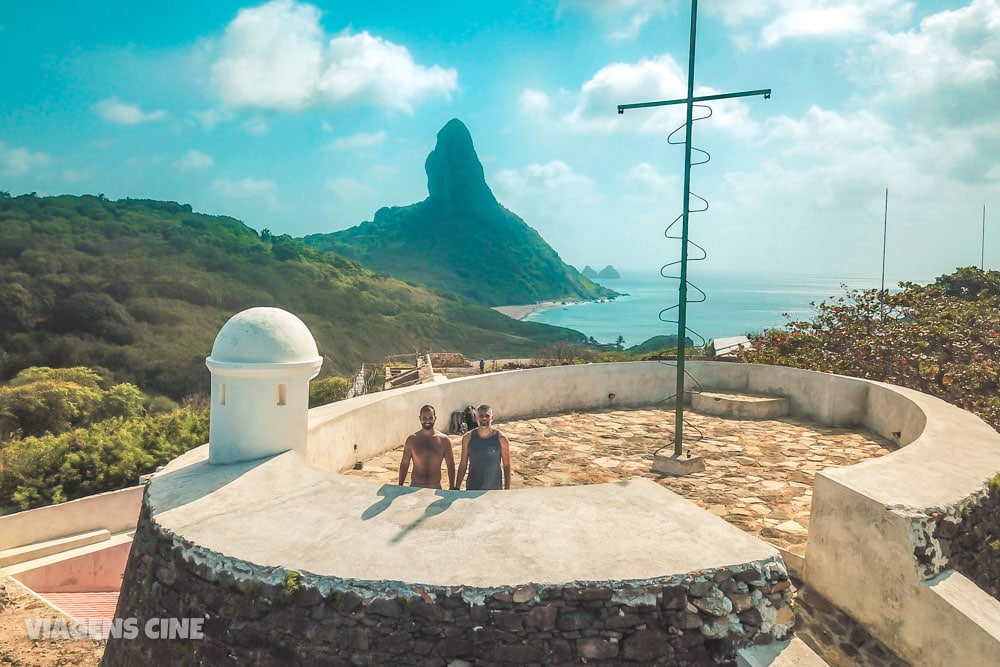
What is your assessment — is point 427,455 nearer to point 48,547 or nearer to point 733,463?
point 733,463

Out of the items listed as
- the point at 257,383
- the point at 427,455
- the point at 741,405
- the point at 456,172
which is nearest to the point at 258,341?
the point at 257,383

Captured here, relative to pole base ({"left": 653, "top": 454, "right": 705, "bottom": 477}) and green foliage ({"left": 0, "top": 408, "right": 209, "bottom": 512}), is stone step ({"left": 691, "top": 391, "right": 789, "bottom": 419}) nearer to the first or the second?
pole base ({"left": 653, "top": 454, "right": 705, "bottom": 477})

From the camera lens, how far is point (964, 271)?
2189 centimetres

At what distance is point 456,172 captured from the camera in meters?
116

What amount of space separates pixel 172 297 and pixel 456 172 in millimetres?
73206

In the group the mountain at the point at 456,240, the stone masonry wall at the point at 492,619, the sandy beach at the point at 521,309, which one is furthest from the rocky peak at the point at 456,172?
the stone masonry wall at the point at 492,619

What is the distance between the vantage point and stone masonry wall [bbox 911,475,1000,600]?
3.88 metres

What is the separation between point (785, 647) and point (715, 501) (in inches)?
104

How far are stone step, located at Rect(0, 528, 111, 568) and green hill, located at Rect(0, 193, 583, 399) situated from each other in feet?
112

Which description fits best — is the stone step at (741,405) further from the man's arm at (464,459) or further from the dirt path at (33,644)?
the dirt path at (33,644)

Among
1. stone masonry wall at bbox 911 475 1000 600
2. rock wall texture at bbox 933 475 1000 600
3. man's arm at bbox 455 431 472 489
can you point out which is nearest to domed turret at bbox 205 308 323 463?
man's arm at bbox 455 431 472 489

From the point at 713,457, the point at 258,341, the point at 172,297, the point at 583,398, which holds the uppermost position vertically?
the point at 258,341

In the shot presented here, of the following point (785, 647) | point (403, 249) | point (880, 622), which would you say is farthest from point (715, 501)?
point (403, 249)

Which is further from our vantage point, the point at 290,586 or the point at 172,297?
the point at 172,297
